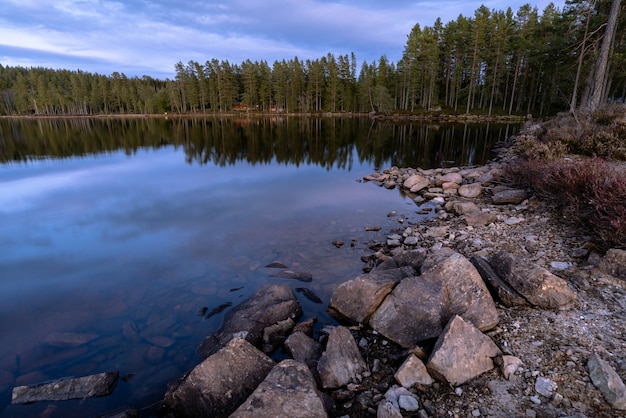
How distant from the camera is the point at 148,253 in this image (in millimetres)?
10945

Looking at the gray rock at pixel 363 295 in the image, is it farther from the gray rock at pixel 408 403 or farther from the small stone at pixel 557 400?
the small stone at pixel 557 400

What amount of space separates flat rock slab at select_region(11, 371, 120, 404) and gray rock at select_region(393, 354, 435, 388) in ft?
15.5

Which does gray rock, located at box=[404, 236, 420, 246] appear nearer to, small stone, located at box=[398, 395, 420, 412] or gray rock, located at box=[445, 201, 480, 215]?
gray rock, located at box=[445, 201, 480, 215]

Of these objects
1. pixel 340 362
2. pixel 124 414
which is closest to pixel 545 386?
pixel 340 362

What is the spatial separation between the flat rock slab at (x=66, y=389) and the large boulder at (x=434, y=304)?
468 cm

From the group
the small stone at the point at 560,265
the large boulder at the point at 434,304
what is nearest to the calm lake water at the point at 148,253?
the large boulder at the point at 434,304

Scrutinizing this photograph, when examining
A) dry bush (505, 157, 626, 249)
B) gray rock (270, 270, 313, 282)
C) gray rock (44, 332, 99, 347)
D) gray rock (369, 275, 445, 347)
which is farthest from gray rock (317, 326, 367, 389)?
dry bush (505, 157, 626, 249)

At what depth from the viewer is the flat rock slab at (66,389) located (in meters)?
5.32

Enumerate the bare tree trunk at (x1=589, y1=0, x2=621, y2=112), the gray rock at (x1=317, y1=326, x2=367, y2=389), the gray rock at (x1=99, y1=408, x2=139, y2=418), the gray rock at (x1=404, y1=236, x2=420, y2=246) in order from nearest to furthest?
the gray rock at (x1=99, y1=408, x2=139, y2=418), the gray rock at (x1=317, y1=326, x2=367, y2=389), the gray rock at (x1=404, y1=236, x2=420, y2=246), the bare tree trunk at (x1=589, y1=0, x2=621, y2=112)

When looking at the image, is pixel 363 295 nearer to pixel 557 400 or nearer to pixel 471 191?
pixel 557 400

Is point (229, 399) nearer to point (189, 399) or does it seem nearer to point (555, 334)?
point (189, 399)

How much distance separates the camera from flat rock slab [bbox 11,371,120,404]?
17.5 ft

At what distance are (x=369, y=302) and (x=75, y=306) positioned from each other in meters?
7.09

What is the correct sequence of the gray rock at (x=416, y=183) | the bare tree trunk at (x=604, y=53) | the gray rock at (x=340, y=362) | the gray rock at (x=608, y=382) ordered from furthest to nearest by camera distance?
the bare tree trunk at (x=604, y=53) → the gray rock at (x=416, y=183) → the gray rock at (x=340, y=362) → the gray rock at (x=608, y=382)
